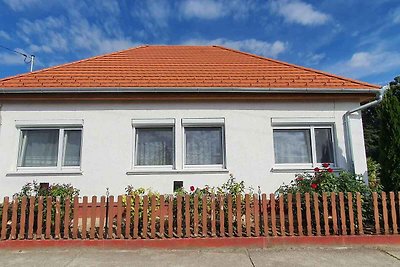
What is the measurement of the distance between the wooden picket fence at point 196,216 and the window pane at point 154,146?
227 centimetres

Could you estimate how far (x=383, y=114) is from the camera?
696 centimetres

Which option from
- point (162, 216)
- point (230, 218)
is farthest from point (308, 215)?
point (162, 216)

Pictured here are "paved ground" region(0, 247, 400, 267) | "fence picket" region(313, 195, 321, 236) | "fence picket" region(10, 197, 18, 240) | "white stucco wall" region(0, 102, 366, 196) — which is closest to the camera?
"paved ground" region(0, 247, 400, 267)

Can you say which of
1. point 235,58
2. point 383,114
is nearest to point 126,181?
point 235,58

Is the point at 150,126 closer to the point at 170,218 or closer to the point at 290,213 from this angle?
the point at 170,218

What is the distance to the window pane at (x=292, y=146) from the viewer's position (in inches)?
311

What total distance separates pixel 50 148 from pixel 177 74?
4.01 m

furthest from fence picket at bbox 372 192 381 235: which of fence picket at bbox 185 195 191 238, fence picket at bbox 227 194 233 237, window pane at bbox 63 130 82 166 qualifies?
window pane at bbox 63 130 82 166

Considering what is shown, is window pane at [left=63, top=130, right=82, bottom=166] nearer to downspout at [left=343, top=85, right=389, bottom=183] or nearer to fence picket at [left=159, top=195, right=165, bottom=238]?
fence picket at [left=159, top=195, right=165, bottom=238]

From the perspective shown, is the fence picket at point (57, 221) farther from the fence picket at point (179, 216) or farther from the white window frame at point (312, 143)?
the white window frame at point (312, 143)

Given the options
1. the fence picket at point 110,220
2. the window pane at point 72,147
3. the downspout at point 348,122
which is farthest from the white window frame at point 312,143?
the window pane at point 72,147

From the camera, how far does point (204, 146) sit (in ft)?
25.9

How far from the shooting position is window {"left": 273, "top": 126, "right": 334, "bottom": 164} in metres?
7.88

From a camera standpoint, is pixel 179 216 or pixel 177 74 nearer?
pixel 179 216
